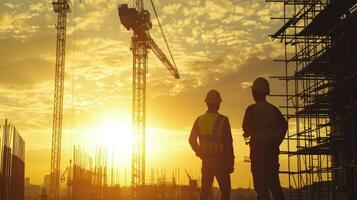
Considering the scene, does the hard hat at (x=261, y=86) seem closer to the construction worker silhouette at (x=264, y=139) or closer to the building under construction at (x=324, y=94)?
the construction worker silhouette at (x=264, y=139)

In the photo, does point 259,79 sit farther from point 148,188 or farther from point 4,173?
point 148,188

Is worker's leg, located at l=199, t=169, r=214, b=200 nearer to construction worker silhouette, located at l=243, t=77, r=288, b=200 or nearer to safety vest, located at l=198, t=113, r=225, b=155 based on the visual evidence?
safety vest, located at l=198, t=113, r=225, b=155

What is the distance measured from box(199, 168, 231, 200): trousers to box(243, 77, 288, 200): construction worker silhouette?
1.83ft

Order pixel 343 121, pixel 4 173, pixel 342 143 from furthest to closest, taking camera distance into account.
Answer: pixel 342 143 < pixel 343 121 < pixel 4 173

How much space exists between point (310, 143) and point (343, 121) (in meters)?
4.00

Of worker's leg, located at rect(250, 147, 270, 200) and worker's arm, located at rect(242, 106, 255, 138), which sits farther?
worker's arm, located at rect(242, 106, 255, 138)

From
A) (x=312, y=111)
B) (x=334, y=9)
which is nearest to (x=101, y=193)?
(x=312, y=111)

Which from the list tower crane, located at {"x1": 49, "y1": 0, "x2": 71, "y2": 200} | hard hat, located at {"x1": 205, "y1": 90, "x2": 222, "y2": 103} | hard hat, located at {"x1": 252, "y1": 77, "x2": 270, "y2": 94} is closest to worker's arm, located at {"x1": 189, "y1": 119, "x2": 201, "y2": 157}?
hard hat, located at {"x1": 205, "y1": 90, "x2": 222, "y2": 103}

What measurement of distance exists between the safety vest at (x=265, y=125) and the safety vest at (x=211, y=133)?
544 millimetres

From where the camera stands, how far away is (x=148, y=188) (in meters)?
64.5

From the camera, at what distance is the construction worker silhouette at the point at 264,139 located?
714 centimetres

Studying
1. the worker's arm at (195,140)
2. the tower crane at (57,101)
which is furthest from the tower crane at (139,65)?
the worker's arm at (195,140)

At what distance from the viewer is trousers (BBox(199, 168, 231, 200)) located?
7645 millimetres

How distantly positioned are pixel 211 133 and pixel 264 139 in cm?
81
